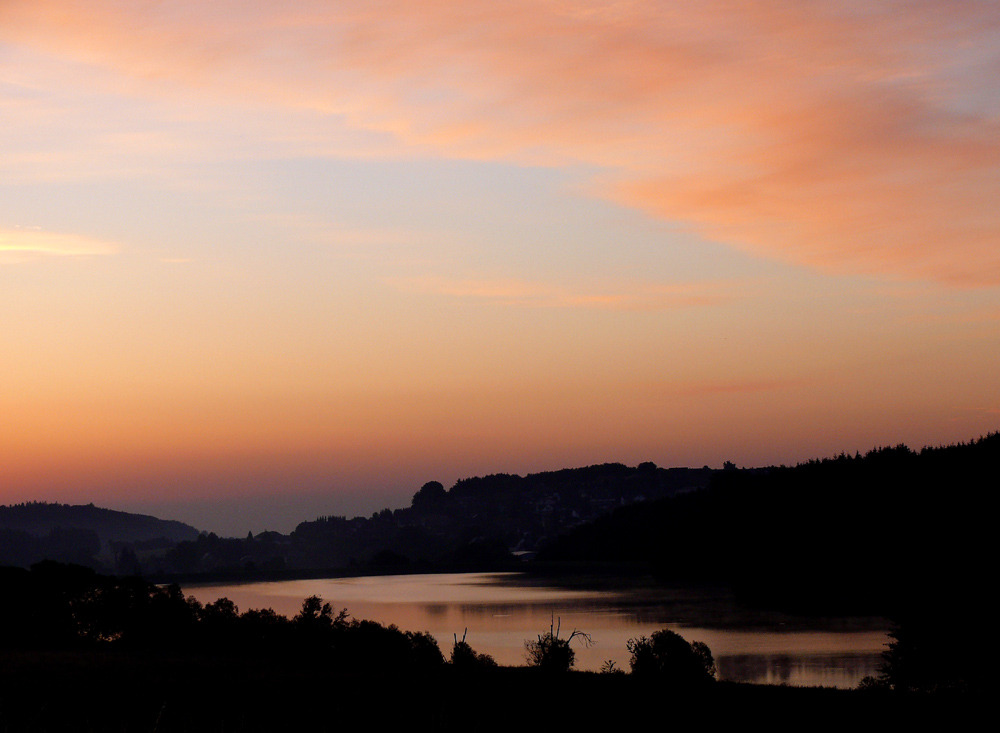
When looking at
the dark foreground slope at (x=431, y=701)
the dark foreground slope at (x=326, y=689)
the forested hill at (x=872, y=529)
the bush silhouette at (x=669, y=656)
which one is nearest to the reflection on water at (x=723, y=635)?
the forested hill at (x=872, y=529)

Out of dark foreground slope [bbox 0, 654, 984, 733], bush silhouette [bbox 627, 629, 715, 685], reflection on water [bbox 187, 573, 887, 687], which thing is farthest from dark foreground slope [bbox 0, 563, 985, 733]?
reflection on water [bbox 187, 573, 887, 687]

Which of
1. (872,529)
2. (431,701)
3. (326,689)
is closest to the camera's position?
(431,701)

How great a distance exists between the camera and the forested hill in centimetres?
8731

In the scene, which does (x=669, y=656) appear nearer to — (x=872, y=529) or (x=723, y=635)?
(x=872, y=529)

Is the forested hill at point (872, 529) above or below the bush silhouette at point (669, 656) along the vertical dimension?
above

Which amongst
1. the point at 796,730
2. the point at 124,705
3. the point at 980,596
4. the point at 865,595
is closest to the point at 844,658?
the point at 865,595

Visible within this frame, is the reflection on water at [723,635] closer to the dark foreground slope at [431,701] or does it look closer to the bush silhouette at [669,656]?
the bush silhouette at [669,656]

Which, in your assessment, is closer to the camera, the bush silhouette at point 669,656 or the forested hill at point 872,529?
the bush silhouette at point 669,656

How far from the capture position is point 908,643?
75250mm

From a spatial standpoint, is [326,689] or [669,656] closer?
[326,689]

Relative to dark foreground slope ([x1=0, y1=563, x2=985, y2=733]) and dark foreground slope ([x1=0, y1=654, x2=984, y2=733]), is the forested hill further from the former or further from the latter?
dark foreground slope ([x1=0, y1=654, x2=984, y2=733])

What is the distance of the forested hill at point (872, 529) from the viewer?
87.3 metres

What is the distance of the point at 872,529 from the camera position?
13188 centimetres

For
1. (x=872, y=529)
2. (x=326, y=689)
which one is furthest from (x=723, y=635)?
(x=326, y=689)
